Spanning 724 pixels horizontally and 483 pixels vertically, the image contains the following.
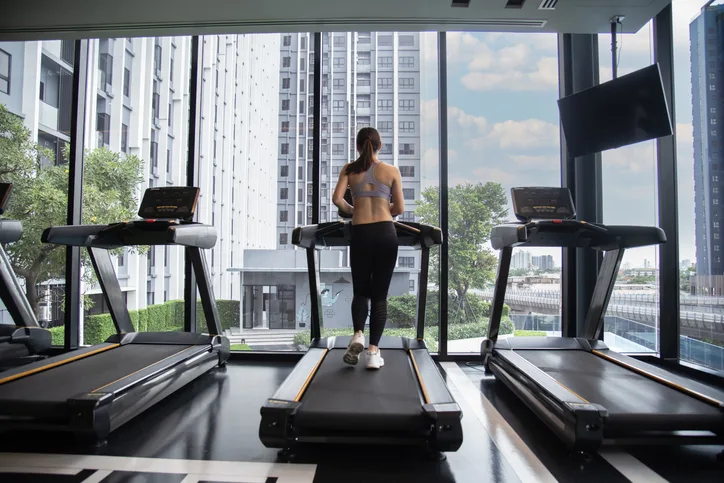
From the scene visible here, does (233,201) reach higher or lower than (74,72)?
lower

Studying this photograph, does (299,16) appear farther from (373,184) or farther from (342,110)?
(373,184)

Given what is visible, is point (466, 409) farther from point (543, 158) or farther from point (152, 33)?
point (152, 33)

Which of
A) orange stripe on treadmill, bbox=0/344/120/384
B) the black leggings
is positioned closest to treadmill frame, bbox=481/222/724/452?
the black leggings

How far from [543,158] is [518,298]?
1.42m

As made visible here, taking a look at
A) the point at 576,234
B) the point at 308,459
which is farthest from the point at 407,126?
the point at 308,459

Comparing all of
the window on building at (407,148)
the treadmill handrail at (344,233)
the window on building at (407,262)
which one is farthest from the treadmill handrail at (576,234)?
the window on building at (407,148)

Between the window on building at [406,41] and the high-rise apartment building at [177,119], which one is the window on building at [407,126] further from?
the high-rise apartment building at [177,119]

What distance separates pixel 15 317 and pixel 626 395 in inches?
180

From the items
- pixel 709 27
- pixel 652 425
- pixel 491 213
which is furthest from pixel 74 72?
pixel 709 27

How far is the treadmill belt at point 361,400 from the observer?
1864 mm

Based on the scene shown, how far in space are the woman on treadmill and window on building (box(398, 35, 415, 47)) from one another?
6.67ft

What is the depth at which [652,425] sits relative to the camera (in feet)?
6.24

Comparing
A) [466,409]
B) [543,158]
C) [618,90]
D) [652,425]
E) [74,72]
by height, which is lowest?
[466,409]

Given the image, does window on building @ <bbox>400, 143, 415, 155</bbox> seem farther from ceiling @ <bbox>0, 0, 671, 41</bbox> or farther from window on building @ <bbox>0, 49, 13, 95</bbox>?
window on building @ <bbox>0, 49, 13, 95</bbox>
